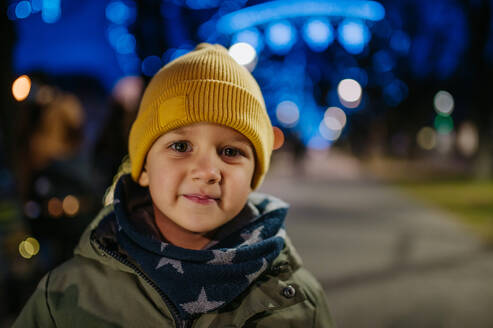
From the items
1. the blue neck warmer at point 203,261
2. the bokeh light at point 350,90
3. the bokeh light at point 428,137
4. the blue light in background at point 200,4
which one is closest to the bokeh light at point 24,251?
the blue neck warmer at point 203,261

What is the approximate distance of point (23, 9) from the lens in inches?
160

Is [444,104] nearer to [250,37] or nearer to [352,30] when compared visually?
[352,30]

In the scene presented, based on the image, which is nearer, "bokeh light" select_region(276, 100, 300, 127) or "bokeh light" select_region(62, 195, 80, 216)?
"bokeh light" select_region(62, 195, 80, 216)

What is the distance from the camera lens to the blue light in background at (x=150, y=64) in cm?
583

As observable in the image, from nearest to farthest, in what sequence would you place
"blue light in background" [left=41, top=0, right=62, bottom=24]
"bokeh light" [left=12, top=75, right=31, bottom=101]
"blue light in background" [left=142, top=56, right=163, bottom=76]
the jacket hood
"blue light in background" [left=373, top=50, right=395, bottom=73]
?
the jacket hood < "bokeh light" [left=12, top=75, right=31, bottom=101] < "blue light in background" [left=41, top=0, right=62, bottom=24] < "blue light in background" [left=142, top=56, right=163, bottom=76] < "blue light in background" [left=373, top=50, right=395, bottom=73]

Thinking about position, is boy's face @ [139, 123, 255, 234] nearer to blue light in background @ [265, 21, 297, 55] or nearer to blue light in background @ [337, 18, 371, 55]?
blue light in background @ [265, 21, 297, 55]

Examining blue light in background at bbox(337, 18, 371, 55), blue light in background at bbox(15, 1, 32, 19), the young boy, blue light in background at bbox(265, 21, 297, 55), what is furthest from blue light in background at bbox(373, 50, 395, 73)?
the young boy

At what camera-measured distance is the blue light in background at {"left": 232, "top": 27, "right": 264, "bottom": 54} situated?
8.64 meters

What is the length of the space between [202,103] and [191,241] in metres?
0.54

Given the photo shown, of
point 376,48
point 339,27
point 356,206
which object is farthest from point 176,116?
point 376,48

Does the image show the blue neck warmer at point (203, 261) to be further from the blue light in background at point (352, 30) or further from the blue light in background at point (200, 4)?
the blue light in background at point (352, 30)

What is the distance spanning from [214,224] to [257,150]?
38cm

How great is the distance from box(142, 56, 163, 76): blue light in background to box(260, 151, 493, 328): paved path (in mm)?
3207

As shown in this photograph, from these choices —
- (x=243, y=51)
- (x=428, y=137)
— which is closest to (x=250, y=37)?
(x=243, y=51)
